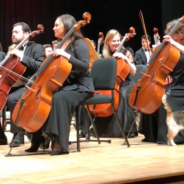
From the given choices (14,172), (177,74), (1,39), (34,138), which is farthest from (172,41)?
(1,39)

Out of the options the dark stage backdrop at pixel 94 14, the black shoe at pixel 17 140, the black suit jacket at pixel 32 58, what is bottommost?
the black shoe at pixel 17 140

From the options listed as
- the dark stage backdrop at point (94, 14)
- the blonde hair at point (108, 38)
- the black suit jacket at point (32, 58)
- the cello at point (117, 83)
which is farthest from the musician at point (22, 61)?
the dark stage backdrop at point (94, 14)

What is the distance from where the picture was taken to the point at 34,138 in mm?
3094

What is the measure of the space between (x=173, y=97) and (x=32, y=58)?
1.17 meters

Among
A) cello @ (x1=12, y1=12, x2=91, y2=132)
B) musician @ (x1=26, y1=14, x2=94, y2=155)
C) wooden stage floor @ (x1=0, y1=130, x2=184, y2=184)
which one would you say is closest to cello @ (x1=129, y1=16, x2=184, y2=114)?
wooden stage floor @ (x1=0, y1=130, x2=184, y2=184)

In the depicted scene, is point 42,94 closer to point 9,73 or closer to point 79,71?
point 79,71

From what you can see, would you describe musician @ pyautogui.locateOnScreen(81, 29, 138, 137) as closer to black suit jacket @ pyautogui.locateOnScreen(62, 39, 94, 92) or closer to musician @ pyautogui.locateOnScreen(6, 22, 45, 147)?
musician @ pyautogui.locateOnScreen(6, 22, 45, 147)

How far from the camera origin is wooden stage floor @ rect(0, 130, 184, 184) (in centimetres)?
200

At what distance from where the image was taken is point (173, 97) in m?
3.31

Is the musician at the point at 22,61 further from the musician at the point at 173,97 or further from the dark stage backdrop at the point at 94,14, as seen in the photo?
the dark stage backdrop at the point at 94,14

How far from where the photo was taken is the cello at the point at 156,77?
124 inches

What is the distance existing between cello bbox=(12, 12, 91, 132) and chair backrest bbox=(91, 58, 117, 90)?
Result: 603 millimetres

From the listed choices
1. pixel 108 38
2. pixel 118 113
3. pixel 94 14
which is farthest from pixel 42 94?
pixel 94 14

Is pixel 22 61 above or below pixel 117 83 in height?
above
